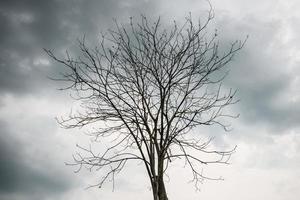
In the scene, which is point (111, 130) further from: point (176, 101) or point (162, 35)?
point (162, 35)

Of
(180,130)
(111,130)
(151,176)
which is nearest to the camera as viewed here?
(151,176)

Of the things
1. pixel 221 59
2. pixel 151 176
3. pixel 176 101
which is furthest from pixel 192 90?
pixel 151 176

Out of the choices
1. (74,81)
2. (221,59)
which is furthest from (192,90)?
(74,81)

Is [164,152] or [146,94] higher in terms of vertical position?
[146,94]

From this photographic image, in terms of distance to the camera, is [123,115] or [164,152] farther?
[123,115]

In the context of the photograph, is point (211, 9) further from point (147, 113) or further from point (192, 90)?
point (147, 113)

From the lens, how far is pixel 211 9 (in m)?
8.04

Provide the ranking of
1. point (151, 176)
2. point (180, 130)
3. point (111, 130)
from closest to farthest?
point (151, 176), point (180, 130), point (111, 130)

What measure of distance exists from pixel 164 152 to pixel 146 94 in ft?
4.78

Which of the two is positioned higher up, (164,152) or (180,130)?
(180,130)

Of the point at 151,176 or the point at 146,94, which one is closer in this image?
the point at 151,176

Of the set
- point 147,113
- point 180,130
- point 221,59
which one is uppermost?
point 221,59

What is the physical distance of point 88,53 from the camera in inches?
318

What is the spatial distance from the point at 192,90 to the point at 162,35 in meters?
1.44
